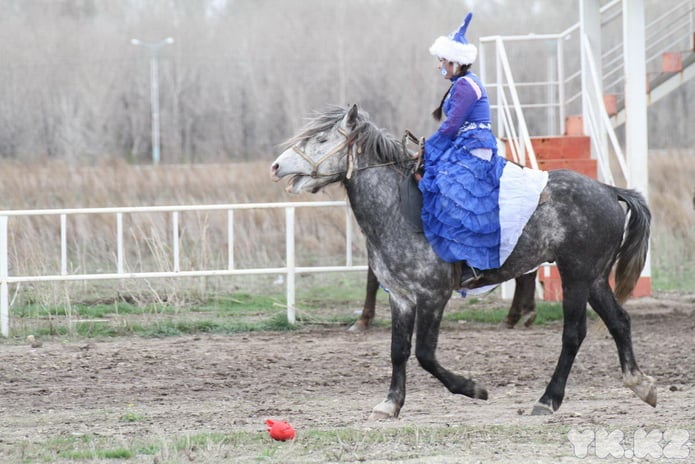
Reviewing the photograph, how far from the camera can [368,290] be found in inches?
464

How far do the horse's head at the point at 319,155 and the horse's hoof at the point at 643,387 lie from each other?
2.41m

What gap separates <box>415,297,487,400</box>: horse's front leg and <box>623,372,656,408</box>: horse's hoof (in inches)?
41.0

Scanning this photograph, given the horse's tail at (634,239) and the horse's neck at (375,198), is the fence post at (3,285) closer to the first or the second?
the horse's neck at (375,198)

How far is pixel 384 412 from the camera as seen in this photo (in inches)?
290

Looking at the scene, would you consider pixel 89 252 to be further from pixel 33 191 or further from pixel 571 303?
pixel 571 303

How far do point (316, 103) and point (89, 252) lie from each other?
973 inches

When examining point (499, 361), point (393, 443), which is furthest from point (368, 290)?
point (393, 443)

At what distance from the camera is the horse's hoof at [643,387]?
300 inches

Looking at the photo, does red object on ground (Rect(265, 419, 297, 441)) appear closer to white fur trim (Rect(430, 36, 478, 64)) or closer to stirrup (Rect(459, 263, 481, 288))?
stirrup (Rect(459, 263, 481, 288))

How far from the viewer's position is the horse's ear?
770 centimetres

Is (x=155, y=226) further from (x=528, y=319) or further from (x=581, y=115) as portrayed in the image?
(x=528, y=319)

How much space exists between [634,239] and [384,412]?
224cm

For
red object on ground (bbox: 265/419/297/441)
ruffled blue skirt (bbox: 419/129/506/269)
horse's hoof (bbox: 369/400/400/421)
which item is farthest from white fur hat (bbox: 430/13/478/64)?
red object on ground (bbox: 265/419/297/441)

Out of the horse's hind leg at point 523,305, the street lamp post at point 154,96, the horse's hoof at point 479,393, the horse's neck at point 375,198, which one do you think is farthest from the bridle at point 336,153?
the street lamp post at point 154,96
